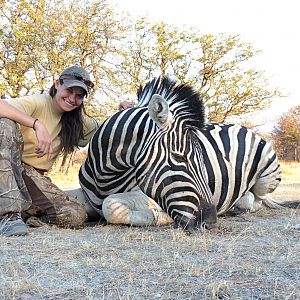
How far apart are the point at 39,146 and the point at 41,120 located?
457 millimetres

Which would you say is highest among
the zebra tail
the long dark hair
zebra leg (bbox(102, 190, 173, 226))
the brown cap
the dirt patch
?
the brown cap

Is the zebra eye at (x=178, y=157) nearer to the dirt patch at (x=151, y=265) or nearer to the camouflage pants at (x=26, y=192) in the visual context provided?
the dirt patch at (x=151, y=265)

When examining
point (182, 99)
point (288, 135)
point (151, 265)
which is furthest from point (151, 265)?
point (288, 135)

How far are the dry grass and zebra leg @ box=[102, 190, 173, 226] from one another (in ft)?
0.53

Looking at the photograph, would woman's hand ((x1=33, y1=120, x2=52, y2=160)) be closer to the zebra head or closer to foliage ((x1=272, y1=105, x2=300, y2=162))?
the zebra head

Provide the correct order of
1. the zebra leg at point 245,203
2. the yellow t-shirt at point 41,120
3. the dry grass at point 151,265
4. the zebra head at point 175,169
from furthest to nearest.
→ 1. the zebra leg at point 245,203
2. the yellow t-shirt at point 41,120
3. the zebra head at point 175,169
4. the dry grass at point 151,265

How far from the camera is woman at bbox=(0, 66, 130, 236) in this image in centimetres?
313

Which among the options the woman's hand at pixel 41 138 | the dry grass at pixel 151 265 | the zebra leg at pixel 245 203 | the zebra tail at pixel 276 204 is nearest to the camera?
the dry grass at pixel 151 265

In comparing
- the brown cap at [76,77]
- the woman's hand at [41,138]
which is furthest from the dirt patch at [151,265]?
the brown cap at [76,77]

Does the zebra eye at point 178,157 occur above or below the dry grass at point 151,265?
above

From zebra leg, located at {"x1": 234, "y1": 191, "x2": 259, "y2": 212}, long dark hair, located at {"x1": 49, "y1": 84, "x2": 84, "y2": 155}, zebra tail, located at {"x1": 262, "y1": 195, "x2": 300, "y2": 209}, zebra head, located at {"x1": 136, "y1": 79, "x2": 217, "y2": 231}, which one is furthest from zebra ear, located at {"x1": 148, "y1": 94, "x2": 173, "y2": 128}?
zebra tail, located at {"x1": 262, "y1": 195, "x2": 300, "y2": 209}

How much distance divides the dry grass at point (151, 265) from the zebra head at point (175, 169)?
0.47ft

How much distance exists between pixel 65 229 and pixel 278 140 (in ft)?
103

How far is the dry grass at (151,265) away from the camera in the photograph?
65.2 inches
